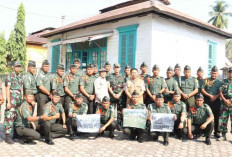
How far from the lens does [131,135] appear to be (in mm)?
5582

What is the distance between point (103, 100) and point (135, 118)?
0.88 m

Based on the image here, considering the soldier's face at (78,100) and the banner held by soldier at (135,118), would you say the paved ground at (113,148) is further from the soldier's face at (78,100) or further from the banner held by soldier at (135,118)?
the soldier's face at (78,100)

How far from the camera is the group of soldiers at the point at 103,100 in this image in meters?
5.09

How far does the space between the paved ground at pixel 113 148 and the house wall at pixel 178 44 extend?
491 cm

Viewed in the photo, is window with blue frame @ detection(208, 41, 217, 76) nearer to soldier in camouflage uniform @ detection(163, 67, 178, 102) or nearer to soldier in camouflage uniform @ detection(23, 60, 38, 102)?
soldier in camouflage uniform @ detection(163, 67, 178, 102)

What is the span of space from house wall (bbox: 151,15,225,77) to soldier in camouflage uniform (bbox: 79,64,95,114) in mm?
4142

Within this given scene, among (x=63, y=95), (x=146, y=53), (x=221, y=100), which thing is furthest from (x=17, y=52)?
(x=221, y=100)

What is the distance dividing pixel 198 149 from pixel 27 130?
11.8 feet

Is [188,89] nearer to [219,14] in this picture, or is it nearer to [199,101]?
[199,101]

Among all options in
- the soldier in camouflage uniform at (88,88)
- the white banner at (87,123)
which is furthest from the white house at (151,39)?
the white banner at (87,123)

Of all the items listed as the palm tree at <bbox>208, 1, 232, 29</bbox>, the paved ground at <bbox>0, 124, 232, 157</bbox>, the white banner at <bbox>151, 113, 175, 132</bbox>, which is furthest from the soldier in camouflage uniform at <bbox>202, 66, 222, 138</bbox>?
the palm tree at <bbox>208, 1, 232, 29</bbox>

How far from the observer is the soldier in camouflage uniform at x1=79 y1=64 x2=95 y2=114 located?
5961 millimetres

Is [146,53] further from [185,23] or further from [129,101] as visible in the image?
[129,101]

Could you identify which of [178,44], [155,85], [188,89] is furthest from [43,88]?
[178,44]
